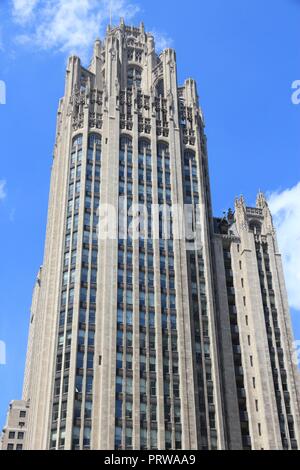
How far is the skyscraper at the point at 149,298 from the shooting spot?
93438mm

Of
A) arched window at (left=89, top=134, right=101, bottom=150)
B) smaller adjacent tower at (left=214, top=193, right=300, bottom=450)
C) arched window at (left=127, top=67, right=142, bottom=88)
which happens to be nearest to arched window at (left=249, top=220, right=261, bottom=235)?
smaller adjacent tower at (left=214, top=193, right=300, bottom=450)

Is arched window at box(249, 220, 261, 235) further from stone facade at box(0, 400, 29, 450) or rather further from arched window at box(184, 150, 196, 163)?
stone facade at box(0, 400, 29, 450)

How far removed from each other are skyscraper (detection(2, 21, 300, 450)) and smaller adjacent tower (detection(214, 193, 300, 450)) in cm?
22

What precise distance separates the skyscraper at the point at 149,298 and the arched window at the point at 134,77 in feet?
19.7

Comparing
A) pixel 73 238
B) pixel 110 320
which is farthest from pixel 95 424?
pixel 73 238

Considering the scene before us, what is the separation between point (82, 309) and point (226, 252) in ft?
107

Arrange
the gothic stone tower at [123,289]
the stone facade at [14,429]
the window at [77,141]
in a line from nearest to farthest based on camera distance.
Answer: the gothic stone tower at [123,289]
the stone facade at [14,429]
the window at [77,141]

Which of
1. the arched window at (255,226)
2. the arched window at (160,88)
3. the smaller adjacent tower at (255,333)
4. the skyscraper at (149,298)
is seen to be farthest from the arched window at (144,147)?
the arched window at (255,226)

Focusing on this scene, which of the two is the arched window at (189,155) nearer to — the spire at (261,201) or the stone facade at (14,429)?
the spire at (261,201)

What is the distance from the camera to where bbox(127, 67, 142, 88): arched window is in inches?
5600

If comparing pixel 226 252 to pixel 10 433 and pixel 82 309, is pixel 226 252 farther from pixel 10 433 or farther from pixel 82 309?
pixel 10 433

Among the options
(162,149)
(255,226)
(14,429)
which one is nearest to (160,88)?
(162,149)

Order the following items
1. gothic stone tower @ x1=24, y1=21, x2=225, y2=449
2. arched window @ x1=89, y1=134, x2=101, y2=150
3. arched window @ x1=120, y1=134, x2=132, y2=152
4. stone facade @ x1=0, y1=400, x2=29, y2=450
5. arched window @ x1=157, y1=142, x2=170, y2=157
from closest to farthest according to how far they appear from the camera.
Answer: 1. gothic stone tower @ x1=24, y1=21, x2=225, y2=449
2. stone facade @ x1=0, y1=400, x2=29, y2=450
3. arched window @ x1=89, y1=134, x2=101, y2=150
4. arched window @ x1=120, y1=134, x2=132, y2=152
5. arched window @ x1=157, y1=142, x2=170, y2=157
